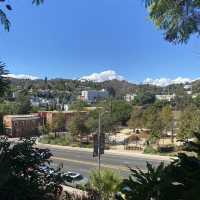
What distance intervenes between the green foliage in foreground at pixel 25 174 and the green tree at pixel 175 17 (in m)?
3.32

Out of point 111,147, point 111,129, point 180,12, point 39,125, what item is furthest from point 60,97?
point 180,12

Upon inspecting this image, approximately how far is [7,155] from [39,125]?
88719 millimetres

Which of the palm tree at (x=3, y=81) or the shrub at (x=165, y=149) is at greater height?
the palm tree at (x=3, y=81)

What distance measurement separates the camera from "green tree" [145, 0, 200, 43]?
908cm

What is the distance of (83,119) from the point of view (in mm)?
74125

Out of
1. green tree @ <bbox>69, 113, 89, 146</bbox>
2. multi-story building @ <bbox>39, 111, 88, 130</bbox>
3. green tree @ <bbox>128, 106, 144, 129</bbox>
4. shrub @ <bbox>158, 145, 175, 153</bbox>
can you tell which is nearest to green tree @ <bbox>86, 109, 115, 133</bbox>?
green tree @ <bbox>69, 113, 89, 146</bbox>

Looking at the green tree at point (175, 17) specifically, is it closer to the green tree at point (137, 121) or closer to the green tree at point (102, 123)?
the green tree at point (102, 123)

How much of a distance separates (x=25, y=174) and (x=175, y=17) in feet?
13.3

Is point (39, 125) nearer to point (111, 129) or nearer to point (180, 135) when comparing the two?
point (111, 129)

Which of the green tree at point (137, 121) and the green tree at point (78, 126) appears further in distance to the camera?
the green tree at point (137, 121)

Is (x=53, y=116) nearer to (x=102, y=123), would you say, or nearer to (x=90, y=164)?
(x=102, y=123)

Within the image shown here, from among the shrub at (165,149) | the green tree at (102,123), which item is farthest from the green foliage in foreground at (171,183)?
the green tree at (102,123)

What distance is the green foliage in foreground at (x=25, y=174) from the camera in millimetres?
6555

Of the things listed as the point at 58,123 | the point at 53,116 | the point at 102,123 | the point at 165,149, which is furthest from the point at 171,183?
the point at 53,116
